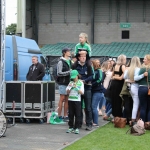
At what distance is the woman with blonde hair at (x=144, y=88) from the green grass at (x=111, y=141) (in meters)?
0.74

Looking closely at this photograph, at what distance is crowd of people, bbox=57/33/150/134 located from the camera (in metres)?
10.7

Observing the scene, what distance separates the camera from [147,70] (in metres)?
11.3

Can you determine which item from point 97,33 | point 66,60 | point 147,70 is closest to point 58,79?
point 66,60

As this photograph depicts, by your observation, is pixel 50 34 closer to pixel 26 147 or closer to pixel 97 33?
pixel 97 33

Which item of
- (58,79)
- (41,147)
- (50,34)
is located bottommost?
(41,147)

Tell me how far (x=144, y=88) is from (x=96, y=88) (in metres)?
1.30

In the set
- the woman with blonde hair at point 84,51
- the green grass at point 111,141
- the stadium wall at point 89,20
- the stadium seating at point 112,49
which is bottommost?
the green grass at point 111,141

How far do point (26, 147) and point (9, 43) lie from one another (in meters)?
Result: 7.14

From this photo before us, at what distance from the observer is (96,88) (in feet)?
38.7

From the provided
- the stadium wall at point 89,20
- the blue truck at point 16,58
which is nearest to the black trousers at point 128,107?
the blue truck at point 16,58

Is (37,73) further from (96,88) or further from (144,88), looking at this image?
(144,88)

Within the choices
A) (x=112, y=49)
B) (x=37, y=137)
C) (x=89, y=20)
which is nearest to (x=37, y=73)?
(x=37, y=137)

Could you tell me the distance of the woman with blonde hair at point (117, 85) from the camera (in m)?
12.2

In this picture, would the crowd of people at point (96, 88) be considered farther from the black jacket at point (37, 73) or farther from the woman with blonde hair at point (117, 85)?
the black jacket at point (37, 73)
